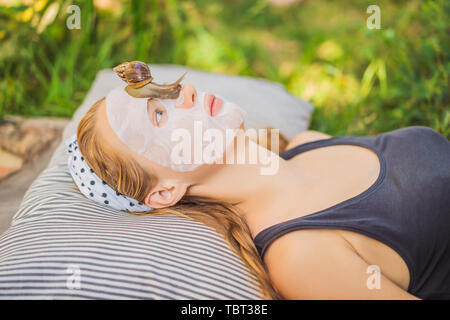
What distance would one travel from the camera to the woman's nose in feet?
4.52

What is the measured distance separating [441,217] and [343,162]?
40 cm

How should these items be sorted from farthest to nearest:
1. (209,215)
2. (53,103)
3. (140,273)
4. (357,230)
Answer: (53,103) < (209,215) < (357,230) < (140,273)

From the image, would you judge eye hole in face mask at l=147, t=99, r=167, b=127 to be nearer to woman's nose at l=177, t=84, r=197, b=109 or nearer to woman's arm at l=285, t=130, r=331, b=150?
woman's nose at l=177, t=84, r=197, b=109

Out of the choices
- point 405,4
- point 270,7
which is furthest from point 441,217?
point 270,7

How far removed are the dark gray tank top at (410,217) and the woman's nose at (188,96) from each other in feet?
1.71

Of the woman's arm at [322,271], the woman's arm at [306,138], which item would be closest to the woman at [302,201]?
the woman's arm at [322,271]

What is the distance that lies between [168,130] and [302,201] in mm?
550

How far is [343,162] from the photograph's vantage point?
1.59 metres

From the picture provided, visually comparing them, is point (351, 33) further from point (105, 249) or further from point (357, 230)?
point (105, 249)

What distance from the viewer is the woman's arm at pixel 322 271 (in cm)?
116

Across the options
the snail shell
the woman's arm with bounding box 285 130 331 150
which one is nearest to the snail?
the snail shell

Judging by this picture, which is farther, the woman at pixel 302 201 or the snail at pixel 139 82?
the snail at pixel 139 82

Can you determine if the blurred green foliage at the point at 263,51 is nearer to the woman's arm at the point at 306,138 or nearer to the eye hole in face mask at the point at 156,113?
the woman's arm at the point at 306,138
